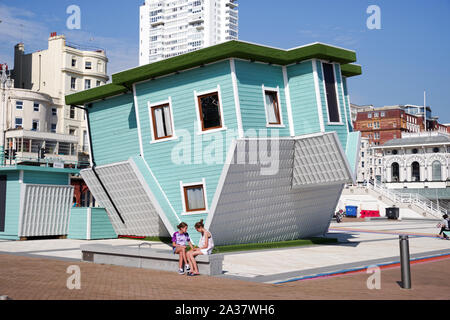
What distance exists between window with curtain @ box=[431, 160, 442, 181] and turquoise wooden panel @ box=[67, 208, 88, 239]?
78.8 m

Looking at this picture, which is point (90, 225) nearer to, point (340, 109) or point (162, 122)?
point (162, 122)

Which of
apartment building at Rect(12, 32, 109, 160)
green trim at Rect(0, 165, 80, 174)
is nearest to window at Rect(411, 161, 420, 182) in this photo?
apartment building at Rect(12, 32, 109, 160)

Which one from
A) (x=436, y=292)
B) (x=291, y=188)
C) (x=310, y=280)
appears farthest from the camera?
(x=291, y=188)

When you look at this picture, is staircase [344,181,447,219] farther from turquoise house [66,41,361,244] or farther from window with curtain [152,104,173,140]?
window with curtain [152,104,173,140]

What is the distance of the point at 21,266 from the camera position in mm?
15438

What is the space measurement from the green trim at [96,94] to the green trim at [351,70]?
10.6 m

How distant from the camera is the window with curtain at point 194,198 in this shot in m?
21.3

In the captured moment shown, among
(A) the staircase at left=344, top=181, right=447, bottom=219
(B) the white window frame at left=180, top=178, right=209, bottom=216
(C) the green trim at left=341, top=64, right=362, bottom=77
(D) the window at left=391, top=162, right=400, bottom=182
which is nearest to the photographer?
(B) the white window frame at left=180, top=178, right=209, bottom=216

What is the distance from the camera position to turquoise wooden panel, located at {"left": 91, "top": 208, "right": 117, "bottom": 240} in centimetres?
2759

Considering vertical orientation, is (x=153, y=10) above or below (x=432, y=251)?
above

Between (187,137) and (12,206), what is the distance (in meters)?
11.4

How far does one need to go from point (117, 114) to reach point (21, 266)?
11.9 m
